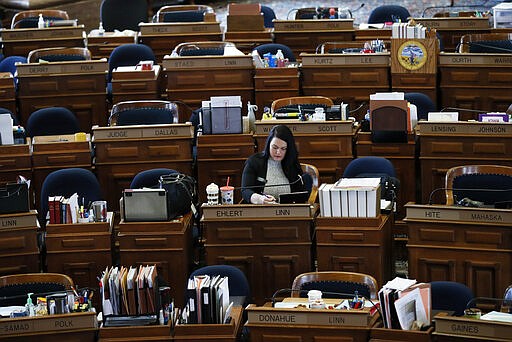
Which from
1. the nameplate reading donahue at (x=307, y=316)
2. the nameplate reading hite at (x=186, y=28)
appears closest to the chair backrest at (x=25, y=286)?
the nameplate reading donahue at (x=307, y=316)

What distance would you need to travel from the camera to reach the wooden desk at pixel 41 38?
1480 cm

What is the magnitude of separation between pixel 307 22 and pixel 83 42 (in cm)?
249

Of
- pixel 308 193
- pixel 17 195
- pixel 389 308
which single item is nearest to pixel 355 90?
pixel 308 193

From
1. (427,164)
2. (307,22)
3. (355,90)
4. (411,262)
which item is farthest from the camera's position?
(307,22)

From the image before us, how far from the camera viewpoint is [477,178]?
10641 millimetres

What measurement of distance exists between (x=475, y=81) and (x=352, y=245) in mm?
3534

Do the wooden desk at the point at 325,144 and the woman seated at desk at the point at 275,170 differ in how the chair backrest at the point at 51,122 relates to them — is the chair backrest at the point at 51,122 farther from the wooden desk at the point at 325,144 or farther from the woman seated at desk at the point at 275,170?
the woman seated at desk at the point at 275,170

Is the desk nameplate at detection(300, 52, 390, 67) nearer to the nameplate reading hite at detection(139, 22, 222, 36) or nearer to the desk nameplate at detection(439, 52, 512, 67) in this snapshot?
the desk nameplate at detection(439, 52, 512, 67)

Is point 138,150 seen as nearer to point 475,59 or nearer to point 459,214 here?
point 459,214

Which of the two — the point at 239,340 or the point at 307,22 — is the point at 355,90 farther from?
the point at 239,340

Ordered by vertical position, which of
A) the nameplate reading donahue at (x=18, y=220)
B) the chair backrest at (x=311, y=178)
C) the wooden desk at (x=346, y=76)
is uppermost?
the wooden desk at (x=346, y=76)

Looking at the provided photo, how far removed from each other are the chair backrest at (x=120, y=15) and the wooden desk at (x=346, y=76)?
325 centimetres

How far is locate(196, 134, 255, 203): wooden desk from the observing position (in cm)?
1173

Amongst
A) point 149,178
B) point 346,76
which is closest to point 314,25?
point 346,76
